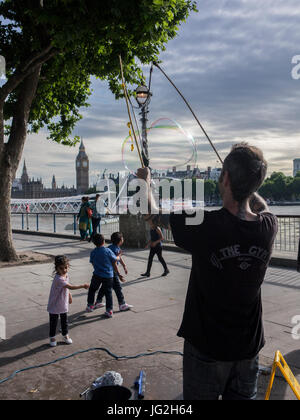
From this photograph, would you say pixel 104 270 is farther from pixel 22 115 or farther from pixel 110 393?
pixel 22 115

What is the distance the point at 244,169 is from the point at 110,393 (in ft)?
6.22

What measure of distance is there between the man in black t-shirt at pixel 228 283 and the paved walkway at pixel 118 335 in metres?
1.60

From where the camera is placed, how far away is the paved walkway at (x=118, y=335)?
12.4 feet

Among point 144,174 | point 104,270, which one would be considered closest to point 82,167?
point 104,270

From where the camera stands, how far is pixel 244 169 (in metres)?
2.01

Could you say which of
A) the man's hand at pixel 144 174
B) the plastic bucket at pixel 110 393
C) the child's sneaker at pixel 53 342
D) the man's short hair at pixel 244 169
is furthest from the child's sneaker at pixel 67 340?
the man's short hair at pixel 244 169

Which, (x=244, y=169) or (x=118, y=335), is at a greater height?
(x=244, y=169)

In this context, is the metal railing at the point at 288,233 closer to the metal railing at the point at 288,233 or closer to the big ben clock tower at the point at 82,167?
the metal railing at the point at 288,233

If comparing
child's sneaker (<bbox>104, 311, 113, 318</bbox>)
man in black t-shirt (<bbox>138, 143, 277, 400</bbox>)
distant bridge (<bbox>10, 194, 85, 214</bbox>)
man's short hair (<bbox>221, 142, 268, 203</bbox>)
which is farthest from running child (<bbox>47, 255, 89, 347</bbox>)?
distant bridge (<bbox>10, 194, 85, 214</bbox>)

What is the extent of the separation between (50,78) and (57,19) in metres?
4.28

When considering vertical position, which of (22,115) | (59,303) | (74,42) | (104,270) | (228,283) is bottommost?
(59,303)

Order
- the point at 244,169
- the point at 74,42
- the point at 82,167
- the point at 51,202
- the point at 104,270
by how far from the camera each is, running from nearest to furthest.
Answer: the point at 244,169, the point at 104,270, the point at 74,42, the point at 51,202, the point at 82,167

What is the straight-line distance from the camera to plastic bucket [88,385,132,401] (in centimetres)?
287
